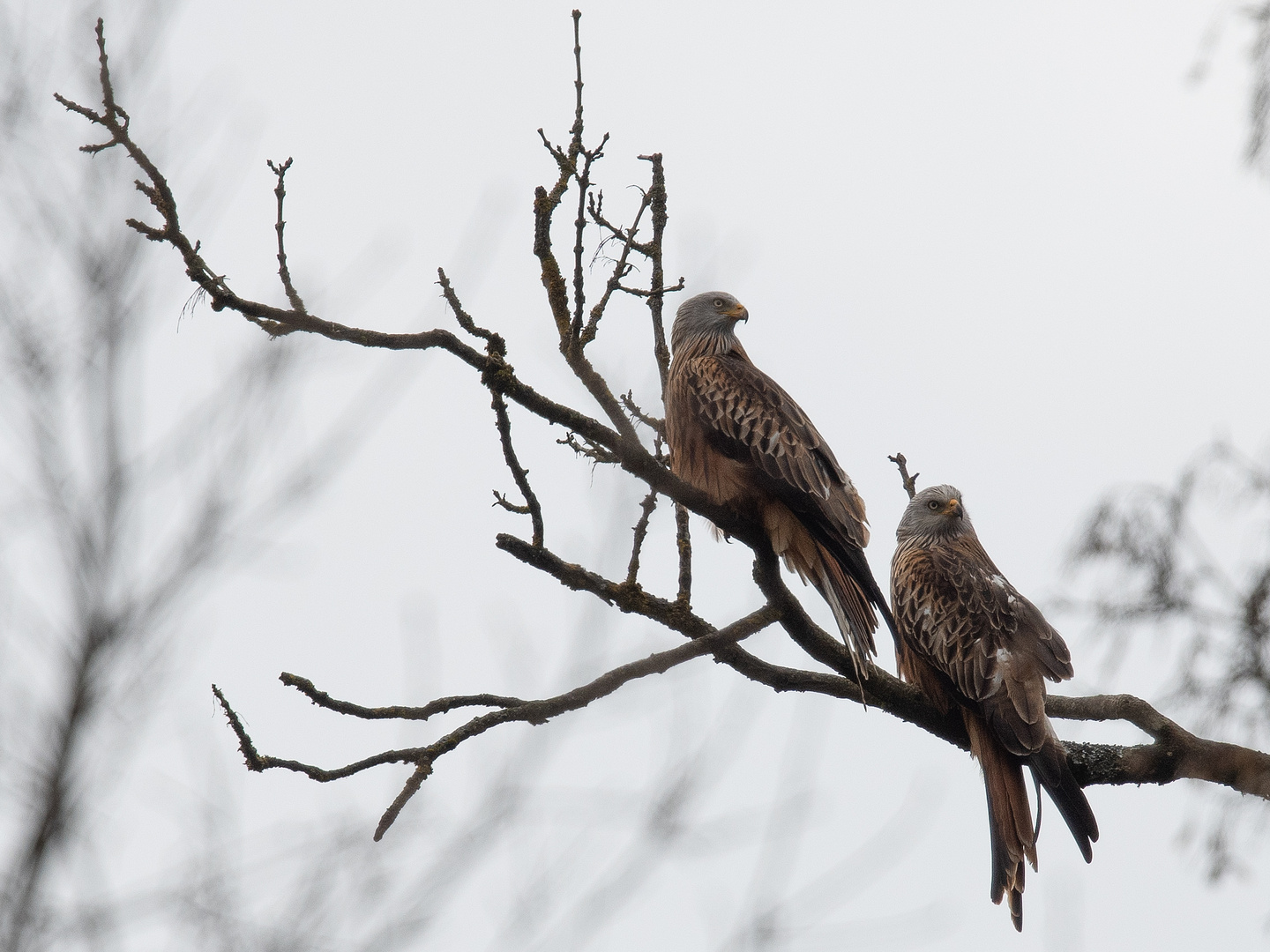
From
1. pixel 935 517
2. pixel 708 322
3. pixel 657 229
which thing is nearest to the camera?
pixel 657 229

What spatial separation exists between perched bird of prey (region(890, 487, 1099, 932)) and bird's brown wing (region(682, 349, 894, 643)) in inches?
29.0

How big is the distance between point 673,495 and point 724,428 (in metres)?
1.48

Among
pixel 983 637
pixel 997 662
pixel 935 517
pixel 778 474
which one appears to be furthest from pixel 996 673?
pixel 935 517

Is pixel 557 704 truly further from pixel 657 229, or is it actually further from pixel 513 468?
pixel 657 229

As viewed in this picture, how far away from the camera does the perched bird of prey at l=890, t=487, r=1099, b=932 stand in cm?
497

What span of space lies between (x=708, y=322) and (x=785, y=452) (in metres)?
1.60

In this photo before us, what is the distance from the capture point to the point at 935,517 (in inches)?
286

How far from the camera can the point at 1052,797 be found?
194 inches

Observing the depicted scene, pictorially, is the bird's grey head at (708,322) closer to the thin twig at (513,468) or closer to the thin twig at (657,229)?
the thin twig at (657,229)

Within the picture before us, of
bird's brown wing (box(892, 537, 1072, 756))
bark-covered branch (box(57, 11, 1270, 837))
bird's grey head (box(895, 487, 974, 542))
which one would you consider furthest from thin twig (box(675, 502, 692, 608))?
bird's grey head (box(895, 487, 974, 542))

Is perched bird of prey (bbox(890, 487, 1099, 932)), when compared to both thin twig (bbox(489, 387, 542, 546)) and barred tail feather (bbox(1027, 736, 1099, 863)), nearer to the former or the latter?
barred tail feather (bbox(1027, 736, 1099, 863))

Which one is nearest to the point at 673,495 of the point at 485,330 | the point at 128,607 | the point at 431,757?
the point at 485,330

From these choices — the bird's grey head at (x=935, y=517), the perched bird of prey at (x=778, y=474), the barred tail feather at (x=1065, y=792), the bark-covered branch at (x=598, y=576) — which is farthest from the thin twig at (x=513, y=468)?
the bird's grey head at (x=935, y=517)

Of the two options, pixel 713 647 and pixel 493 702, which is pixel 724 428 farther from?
pixel 493 702
